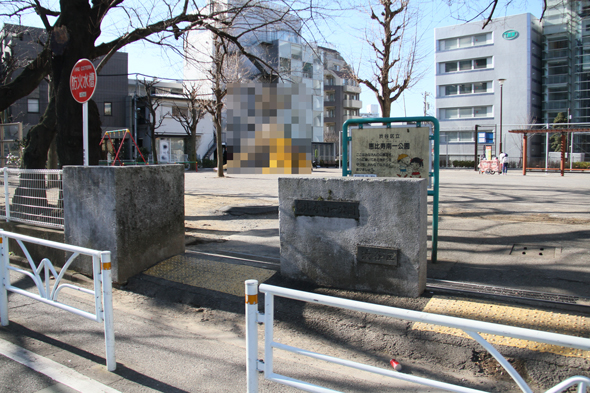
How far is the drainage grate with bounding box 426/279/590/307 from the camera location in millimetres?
4473

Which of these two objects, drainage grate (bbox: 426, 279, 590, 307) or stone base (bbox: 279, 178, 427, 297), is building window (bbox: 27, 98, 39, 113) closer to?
stone base (bbox: 279, 178, 427, 297)

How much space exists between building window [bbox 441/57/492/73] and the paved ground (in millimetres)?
55527

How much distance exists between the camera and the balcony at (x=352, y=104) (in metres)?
73.8

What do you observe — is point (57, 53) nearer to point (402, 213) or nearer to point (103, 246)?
point (103, 246)

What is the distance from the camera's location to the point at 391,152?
5.90 meters

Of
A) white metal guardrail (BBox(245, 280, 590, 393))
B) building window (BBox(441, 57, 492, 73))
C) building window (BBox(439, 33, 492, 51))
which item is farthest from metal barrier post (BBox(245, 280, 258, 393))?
building window (BBox(439, 33, 492, 51))

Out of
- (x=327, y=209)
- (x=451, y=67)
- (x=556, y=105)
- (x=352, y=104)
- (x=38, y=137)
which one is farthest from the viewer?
(x=352, y=104)

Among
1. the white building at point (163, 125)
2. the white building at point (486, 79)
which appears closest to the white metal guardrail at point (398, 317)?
the white building at point (163, 125)

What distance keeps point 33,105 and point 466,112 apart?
49.7 m

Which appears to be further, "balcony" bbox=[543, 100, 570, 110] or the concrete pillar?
"balcony" bbox=[543, 100, 570, 110]

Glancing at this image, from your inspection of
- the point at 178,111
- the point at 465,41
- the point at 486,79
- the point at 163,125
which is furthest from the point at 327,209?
the point at 465,41

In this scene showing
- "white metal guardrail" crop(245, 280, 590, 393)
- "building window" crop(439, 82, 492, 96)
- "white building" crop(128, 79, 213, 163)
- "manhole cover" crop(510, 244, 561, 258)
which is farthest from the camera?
"building window" crop(439, 82, 492, 96)

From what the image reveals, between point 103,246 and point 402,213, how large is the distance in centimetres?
408

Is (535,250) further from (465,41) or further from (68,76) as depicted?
(465,41)
